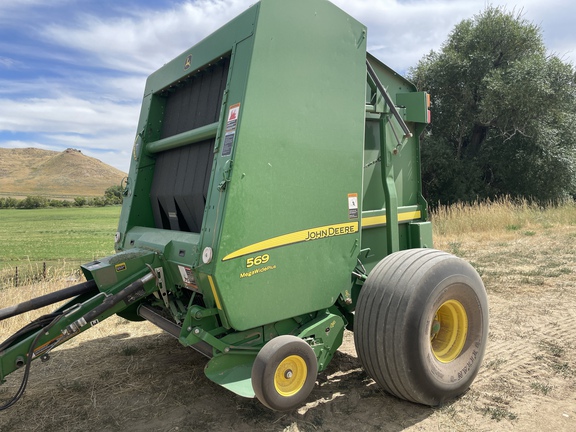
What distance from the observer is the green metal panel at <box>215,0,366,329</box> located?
8.86 ft

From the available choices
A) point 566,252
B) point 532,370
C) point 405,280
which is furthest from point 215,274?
point 566,252

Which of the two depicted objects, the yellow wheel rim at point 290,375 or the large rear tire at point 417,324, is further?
the large rear tire at point 417,324

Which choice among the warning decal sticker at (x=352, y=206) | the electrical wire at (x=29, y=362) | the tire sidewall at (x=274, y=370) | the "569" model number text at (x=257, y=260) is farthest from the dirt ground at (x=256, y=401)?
the warning decal sticker at (x=352, y=206)

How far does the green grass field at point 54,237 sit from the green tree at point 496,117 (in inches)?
562

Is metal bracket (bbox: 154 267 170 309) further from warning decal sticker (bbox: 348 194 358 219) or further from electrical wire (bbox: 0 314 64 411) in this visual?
warning decal sticker (bbox: 348 194 358 219)

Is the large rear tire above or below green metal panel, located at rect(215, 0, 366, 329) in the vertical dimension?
below

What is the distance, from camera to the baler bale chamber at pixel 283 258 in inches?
106

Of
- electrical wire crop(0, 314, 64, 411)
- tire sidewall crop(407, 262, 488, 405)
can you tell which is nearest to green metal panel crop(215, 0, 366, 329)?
tire sidewall crop(407, 262, 488, 405)

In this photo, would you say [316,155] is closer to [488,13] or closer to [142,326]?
A: [142,326]

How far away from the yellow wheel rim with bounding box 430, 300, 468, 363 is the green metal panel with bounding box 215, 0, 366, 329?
822mm

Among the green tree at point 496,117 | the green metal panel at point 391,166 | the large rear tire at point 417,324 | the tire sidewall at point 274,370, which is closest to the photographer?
the tire sidewall at point 274,370

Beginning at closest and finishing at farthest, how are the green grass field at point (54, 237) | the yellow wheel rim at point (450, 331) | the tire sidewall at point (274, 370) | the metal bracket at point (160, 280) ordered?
the tire sidewall at point (274, 370) → the metal bracket at point (160, 280) → the yellow wheel rim at point (450, 331) → the green grass field at point (54, 237)

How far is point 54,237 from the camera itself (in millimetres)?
18656

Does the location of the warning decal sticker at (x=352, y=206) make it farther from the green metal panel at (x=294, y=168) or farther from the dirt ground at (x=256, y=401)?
the dirt ground at (x=256, y=401)
